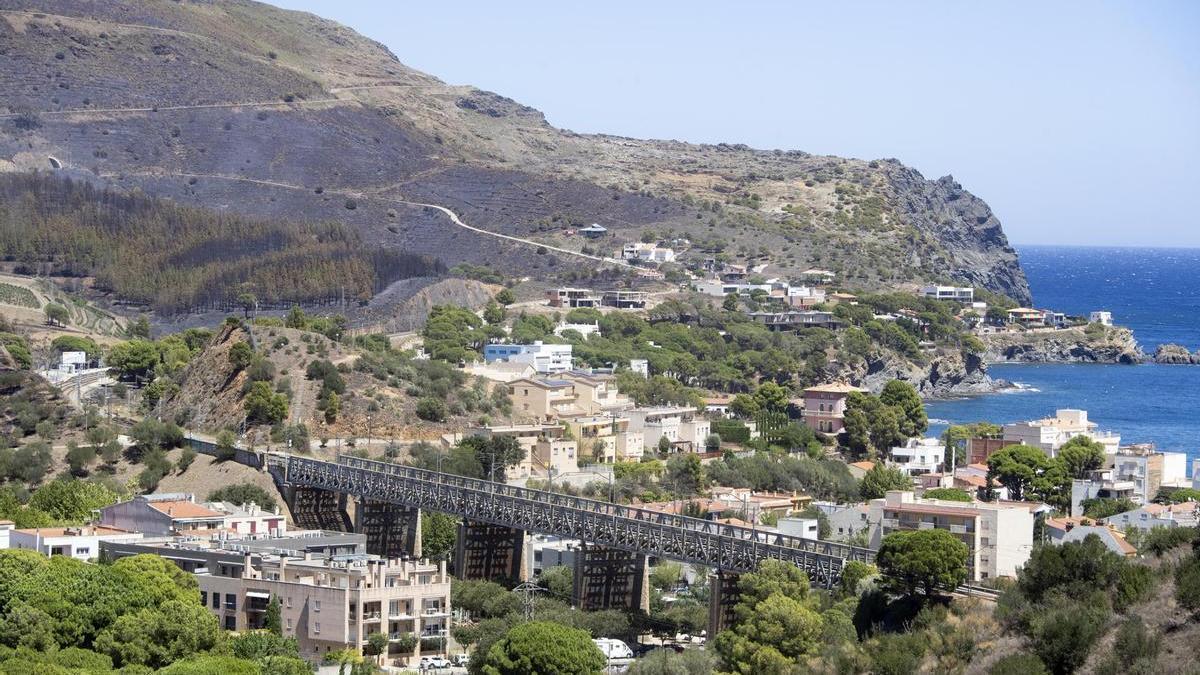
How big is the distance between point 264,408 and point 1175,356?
75873 mm

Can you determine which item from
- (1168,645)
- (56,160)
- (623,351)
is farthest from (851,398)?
(56,160)

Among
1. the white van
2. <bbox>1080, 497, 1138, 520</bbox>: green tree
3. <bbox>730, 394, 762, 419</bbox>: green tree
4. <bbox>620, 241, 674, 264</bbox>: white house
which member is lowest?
<bbox>730, 394, 762, 419</bbox>: green tree

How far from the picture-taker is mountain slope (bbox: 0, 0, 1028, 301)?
145 metres

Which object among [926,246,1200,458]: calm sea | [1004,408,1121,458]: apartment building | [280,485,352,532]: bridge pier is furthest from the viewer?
[926,246,1200,458]: calm sea

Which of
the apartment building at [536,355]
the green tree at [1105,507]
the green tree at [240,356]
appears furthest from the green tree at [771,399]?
the green tree at [1105,507]

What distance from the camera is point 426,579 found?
4159cm

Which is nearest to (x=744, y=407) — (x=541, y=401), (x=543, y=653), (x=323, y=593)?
(x=541, y=401)

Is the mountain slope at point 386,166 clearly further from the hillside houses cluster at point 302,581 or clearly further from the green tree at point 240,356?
the hillside houses cluster at point 302,581

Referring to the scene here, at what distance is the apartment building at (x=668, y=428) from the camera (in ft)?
240

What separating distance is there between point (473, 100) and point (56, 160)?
53.3 metres

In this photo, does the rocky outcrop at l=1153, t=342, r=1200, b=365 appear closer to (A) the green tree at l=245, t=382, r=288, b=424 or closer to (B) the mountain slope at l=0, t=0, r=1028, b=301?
(B) the mountain slope at l=0, t=0, r=1028, b=301

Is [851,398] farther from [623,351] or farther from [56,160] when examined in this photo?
[56,160]

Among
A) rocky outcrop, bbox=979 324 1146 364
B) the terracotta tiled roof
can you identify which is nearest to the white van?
the terracotta tiled roof

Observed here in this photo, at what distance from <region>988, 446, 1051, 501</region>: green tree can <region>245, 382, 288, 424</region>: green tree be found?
20514mm
